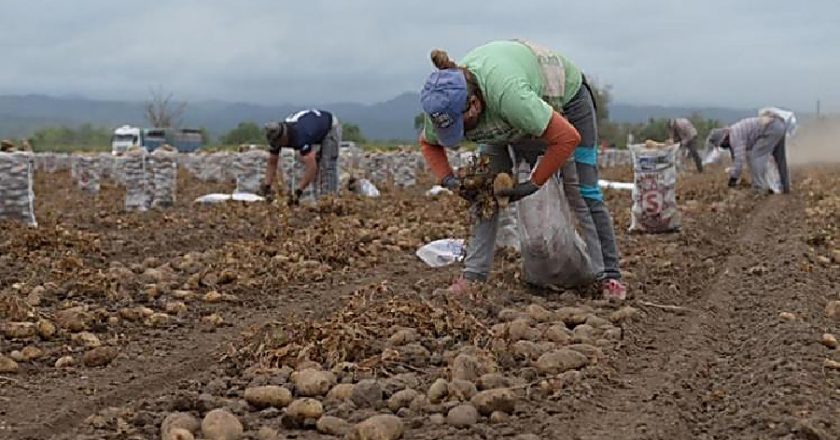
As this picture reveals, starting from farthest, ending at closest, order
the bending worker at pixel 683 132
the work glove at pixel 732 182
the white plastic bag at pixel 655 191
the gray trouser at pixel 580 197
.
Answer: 1. the bending worker at pixel 683 132
2. the work glove at pixel 732 182
3. the white plastic bag at pixel 655 191
4. the gray trouser at pixel 580 197

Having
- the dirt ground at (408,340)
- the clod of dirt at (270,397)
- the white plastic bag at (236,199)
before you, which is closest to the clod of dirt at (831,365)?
the dirt ground at (408,340)

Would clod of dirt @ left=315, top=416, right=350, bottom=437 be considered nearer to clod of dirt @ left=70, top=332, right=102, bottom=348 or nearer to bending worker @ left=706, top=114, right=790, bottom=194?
clod of dirt @ left=70, top=332, right=102, bottom=348

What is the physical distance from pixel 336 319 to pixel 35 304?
184 cm

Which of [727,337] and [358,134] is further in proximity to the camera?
[358,134]

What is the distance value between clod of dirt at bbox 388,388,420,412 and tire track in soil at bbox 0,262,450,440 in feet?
3.25

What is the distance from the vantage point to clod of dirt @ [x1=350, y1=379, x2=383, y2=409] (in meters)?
3.26

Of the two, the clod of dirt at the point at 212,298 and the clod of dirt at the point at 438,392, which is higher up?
the clod of dirt at the point at 438,392

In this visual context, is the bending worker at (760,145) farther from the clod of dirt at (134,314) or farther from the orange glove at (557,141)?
the clod of dirt at (134,314)

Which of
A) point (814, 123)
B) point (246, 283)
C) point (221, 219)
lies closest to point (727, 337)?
point (246, 283)

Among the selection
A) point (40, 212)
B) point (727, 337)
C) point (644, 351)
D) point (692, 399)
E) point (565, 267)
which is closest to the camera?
point (692, 399)

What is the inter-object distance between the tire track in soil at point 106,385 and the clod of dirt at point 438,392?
108 centimetres

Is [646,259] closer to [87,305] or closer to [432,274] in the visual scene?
[432,274]

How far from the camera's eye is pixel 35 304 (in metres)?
5.33

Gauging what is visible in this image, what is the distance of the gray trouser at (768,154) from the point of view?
13.9 m
